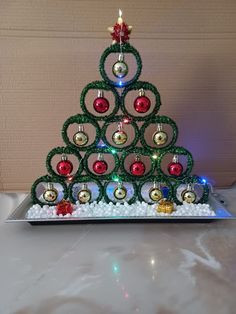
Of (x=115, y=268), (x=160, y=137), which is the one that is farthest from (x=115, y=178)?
(x=115, y=268)

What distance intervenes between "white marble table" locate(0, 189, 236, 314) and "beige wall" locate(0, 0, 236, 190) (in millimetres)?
310

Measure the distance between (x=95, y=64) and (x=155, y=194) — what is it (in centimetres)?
40

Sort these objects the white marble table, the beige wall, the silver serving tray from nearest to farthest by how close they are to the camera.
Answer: the white marble table
the silver serving tray
the beige wall

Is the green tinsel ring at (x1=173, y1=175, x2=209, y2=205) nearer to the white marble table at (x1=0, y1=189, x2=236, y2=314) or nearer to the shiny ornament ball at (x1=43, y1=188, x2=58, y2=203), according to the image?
the white marble table at (x1=0, y1=189, x2=236, y2=314)

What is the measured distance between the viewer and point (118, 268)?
508mm

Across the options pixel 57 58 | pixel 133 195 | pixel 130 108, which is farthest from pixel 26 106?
pixel 133 195

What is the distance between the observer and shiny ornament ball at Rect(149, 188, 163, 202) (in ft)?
2.32

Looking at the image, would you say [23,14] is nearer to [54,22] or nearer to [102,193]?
[54,22]

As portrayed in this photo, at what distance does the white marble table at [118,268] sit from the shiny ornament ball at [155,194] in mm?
65

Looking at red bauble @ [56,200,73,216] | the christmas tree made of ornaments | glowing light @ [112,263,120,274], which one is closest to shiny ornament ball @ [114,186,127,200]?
the christmas tree made of ornaments

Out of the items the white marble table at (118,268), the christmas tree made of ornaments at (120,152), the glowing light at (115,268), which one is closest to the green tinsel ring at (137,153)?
the christmas tree made of ornaments at (120,152)

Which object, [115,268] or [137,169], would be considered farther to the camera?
[137,169]

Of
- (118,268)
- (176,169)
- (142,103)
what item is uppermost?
(142,103)

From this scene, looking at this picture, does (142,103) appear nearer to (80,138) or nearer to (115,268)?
(80,138)
